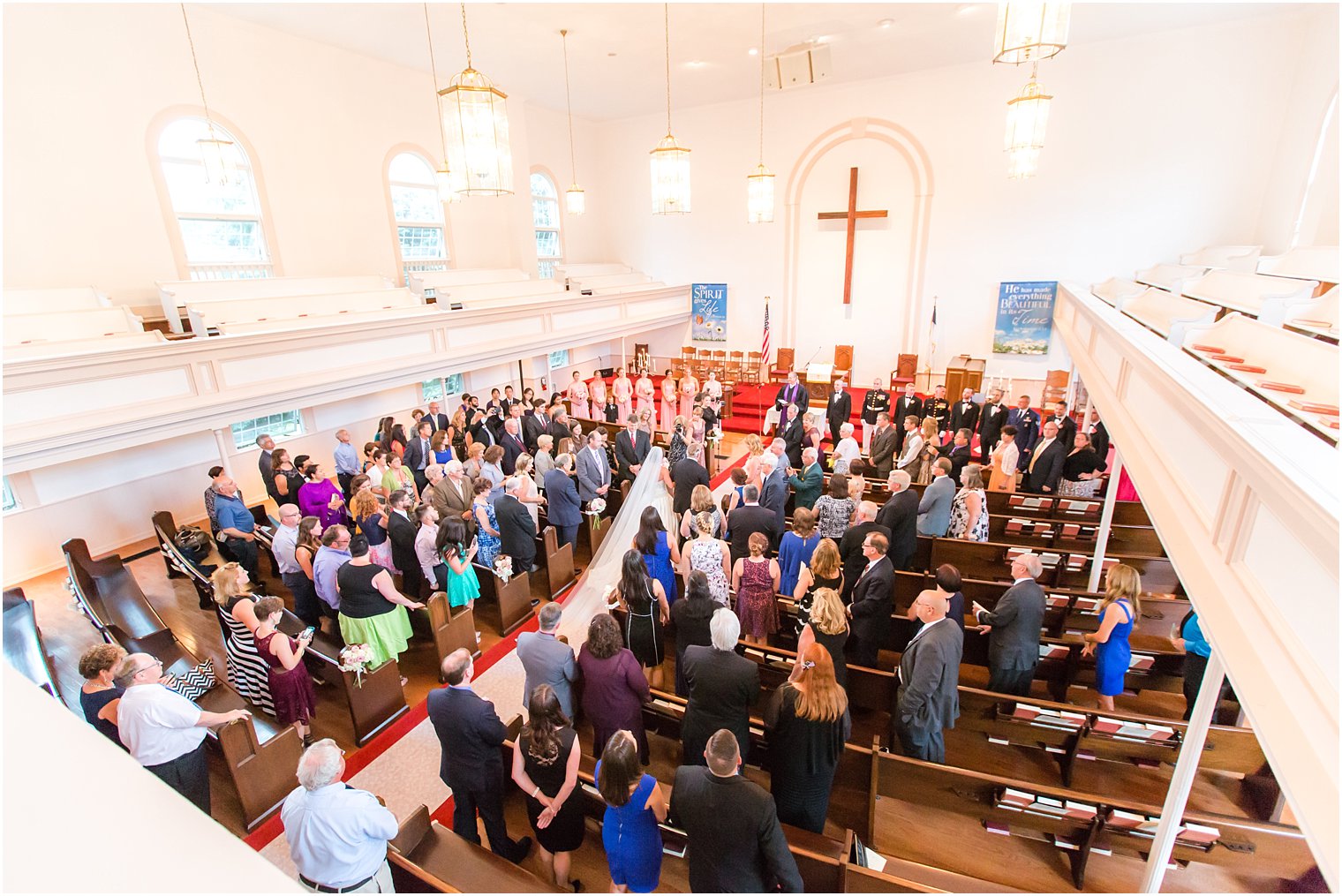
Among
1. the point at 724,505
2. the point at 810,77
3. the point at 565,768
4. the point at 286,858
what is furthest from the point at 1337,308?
the point at 810,77

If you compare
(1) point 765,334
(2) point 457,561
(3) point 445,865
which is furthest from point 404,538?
(1) point 765,334

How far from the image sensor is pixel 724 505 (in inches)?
242

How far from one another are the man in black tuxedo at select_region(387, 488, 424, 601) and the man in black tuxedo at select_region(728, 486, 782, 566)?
2.88 meters

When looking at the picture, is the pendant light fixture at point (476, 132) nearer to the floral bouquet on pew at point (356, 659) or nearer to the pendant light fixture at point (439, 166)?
the floral bouquet on pew at point (356, 659)

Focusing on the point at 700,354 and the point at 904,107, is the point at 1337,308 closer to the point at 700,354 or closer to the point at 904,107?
the point at 904,107

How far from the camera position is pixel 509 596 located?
18.3ft

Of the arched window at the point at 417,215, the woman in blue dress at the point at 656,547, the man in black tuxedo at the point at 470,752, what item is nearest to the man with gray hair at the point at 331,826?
the man in black tuxedo at the point at 470,752

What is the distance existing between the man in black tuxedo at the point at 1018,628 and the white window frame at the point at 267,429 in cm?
955

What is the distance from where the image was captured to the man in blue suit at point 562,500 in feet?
20.0

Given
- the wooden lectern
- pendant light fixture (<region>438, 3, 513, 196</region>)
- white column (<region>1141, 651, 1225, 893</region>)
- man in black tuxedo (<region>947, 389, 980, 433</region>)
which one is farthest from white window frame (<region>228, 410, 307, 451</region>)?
the wooden lectern

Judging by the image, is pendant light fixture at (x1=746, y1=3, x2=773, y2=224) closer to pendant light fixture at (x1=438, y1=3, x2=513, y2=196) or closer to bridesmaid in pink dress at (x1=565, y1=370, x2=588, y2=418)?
bridesmaid in pink dress at (x1=565, y1=370, x2=588, y2=418)

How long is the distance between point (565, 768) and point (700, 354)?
46.6ft

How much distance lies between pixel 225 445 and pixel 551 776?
745 cm

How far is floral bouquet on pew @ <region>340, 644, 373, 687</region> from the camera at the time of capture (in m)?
4.16
